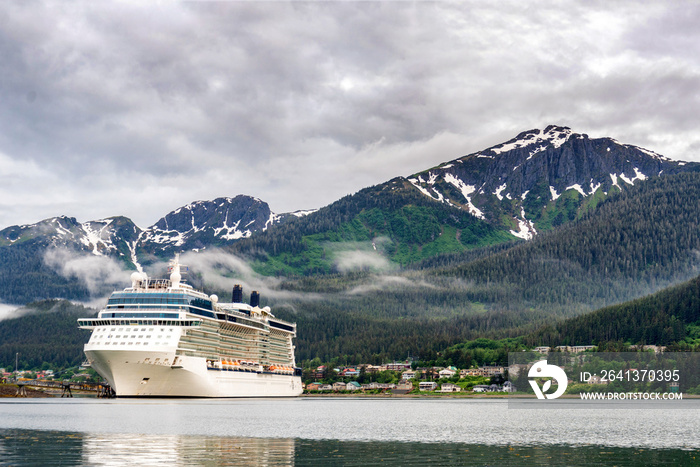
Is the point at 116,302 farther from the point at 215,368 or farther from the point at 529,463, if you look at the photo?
the point at 529,463

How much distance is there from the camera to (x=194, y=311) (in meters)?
141

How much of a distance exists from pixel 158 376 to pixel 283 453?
89.4 meters

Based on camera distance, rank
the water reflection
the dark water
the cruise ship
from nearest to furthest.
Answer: the water reflection, the dark water, the cruise ship

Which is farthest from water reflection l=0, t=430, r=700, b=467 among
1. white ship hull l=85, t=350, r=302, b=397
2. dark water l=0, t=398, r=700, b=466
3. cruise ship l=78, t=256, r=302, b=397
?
cruise ship l=78, t=256, r=302, b=397

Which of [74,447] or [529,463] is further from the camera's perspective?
[74,447]

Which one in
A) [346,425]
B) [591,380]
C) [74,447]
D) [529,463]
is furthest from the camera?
[591,380]

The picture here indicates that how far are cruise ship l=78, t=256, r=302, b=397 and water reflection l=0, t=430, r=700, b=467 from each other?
2899 inches

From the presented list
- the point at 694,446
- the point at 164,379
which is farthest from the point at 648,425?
the point at 164,379

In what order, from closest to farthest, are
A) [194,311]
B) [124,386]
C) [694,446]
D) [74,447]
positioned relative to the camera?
[74,447] → [694,446] → [124,386] → [194,311]

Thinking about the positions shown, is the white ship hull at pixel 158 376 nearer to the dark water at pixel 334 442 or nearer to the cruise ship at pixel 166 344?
the cruise ship at pixel 166 344

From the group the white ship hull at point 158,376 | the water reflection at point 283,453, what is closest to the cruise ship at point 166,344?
the white ship hull at point 158,376

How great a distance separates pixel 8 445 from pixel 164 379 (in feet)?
276

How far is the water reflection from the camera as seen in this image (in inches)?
1599

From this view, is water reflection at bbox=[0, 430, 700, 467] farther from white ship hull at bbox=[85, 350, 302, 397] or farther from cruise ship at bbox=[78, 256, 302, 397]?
cruise ship at bbox=[78, 256, 302, 397]
